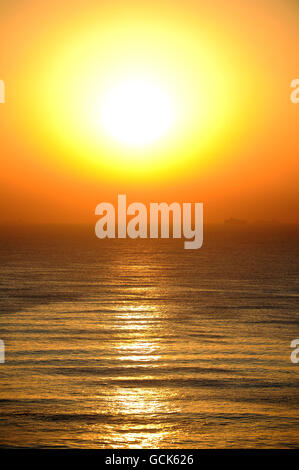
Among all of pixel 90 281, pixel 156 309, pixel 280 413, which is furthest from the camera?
pixel 90 281

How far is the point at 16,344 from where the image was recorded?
55.8m

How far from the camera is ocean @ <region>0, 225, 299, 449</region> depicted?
32.3 m

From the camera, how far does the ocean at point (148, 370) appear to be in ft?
106

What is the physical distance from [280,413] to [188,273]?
121m

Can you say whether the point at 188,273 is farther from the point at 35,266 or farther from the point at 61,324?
the point at 61,324

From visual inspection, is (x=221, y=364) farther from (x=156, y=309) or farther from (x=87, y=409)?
(x=156, y=309)

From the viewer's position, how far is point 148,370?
48.2 m

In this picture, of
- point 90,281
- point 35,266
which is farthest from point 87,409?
point 35,266

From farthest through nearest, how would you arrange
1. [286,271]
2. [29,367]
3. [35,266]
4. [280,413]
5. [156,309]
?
[35,266], [286,271], [156,309], [29,367], [280,413]

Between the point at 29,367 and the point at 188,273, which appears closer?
the point at 29,367

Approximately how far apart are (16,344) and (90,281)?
248ft

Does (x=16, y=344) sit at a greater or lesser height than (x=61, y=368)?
greater

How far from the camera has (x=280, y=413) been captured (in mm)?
35812

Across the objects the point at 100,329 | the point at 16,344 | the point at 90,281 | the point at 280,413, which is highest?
the point at 90,281
